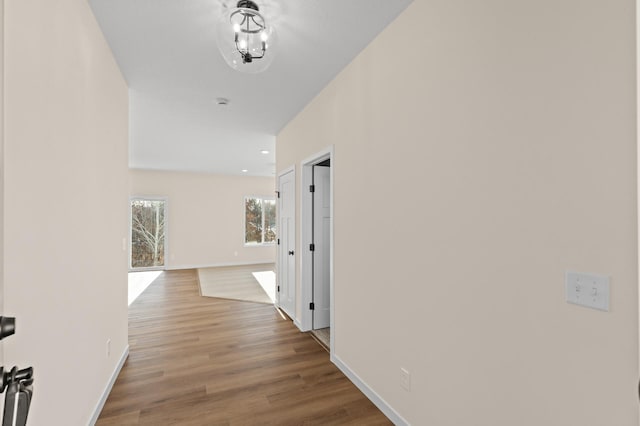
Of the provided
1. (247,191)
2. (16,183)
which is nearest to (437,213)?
(16,183)

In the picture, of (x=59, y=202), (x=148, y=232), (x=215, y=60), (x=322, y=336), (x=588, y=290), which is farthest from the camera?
(x=148, y=232)

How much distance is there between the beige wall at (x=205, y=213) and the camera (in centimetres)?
761

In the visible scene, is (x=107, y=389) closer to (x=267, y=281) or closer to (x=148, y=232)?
(x=267, y=281)

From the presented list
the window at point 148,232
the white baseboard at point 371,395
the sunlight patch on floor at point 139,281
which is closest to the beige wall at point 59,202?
the white baseboard at point 371,395

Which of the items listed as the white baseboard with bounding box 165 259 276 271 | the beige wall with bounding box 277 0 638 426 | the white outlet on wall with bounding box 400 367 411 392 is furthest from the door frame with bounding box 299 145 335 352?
the white baseboard with bounding box 165 259 276 271

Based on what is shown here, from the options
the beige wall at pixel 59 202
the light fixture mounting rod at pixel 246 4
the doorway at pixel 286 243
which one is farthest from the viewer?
the doorway at pixel 286 243

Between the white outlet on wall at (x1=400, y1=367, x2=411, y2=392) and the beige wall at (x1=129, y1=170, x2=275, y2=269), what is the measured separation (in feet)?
23.4

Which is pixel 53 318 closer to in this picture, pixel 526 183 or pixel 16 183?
pixel 16 183

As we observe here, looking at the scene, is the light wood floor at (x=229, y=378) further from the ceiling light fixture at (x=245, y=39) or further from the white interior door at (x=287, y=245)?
the ceiling light fixture at (x=245, y=39)

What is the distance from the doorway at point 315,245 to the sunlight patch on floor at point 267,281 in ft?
4.82

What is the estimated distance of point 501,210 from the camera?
127 cm

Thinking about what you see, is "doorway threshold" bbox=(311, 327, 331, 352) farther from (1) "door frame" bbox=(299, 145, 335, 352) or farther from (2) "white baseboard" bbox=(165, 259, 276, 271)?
(2) "white baseboard" bbox=(165, 259, 276, 271)

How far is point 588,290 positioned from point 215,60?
105 inches

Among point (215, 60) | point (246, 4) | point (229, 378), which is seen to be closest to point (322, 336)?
point (229, 378)
